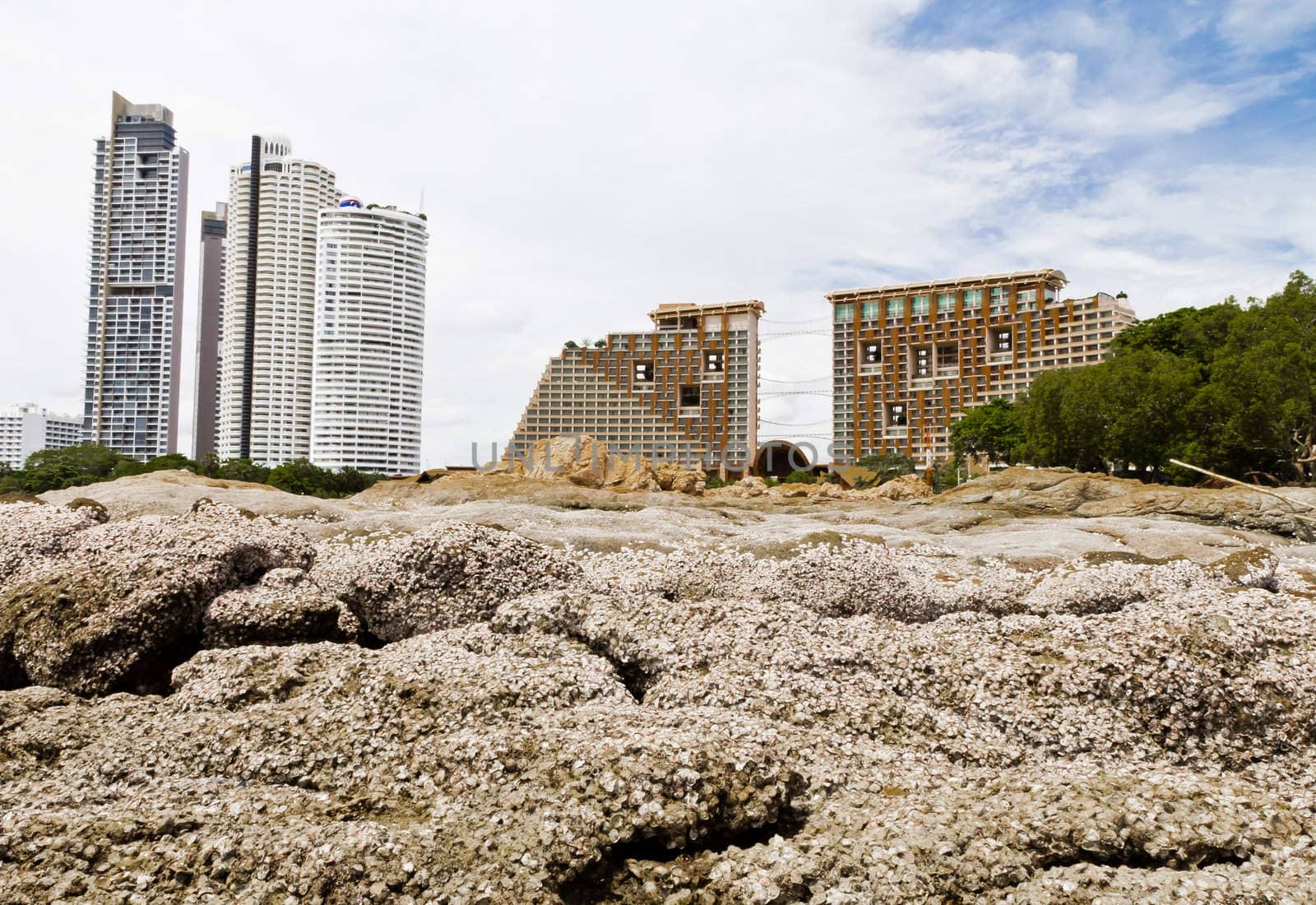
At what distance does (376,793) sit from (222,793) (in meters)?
0.93

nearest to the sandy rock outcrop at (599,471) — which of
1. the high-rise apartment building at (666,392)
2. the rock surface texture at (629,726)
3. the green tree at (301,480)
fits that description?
the green tree at (301,480)

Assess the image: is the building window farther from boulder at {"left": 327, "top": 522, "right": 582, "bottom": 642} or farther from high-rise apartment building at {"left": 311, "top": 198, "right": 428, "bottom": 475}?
boulder at {"left": 327, "top": 522, "right": 582, "bottom": 642}

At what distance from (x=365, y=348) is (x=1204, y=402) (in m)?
127

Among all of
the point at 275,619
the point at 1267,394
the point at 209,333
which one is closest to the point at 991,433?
the point at 1267,394

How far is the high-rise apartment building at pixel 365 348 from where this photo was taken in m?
141

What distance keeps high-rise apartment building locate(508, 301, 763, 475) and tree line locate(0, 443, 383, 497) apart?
59.8m

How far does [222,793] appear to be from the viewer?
5.22m

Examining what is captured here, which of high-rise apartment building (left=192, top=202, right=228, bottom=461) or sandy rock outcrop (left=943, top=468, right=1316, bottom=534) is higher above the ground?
high-rise apartment building (left=192, top=202, right=228, bottom=461)

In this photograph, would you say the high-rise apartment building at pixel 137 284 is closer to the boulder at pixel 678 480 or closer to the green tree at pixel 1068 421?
the boulder at pixel 678 480

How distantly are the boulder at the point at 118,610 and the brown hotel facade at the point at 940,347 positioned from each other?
121 meters

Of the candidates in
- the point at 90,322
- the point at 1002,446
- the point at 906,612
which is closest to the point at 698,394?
the point at 1002,446

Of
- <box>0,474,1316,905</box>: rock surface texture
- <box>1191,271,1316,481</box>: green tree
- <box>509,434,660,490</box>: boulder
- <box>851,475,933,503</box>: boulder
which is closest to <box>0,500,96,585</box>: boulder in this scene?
<box>0,474,1316,905</box>: rock surface texture

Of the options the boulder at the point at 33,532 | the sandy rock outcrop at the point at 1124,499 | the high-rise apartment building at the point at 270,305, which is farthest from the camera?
the high-rise apartment building at the point at 270,305

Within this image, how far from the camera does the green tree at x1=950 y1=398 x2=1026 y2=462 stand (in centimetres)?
7319
